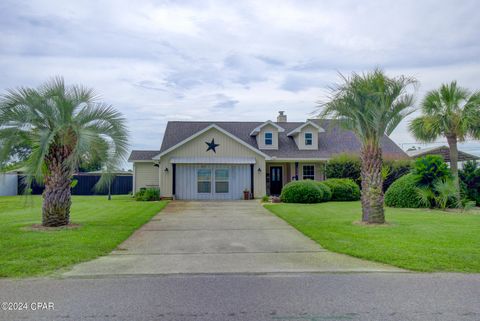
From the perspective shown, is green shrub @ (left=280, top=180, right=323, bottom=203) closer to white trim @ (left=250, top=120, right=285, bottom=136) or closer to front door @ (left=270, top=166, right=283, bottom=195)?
front door @ (left=270, top=166, right=283, bottom=195)

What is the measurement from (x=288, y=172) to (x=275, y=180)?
3.37 ft

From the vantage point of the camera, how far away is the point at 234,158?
22953mm

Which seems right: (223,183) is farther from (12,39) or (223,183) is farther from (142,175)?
(12,39)

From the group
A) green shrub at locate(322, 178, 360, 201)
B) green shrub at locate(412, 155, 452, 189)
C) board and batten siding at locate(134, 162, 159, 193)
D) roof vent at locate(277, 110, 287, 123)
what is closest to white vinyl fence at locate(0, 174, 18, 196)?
board and batten siding at locate(134, 162, 159, 193)

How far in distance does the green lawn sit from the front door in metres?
12.3

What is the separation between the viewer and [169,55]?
53.0 ft

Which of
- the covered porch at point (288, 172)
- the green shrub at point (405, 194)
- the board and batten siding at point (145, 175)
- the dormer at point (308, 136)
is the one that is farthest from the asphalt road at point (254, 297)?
the board and batten siding at point (145, 175)

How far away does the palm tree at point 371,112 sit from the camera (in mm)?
10992

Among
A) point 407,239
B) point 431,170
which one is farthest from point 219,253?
point 431,170

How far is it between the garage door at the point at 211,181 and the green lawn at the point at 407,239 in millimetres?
9622

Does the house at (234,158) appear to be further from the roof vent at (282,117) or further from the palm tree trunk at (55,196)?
the palm tree trunk at (55,196)

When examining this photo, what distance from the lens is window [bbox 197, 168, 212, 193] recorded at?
2283cm

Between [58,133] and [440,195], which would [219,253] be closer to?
[58,133]

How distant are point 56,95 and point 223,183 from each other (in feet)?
44.2
